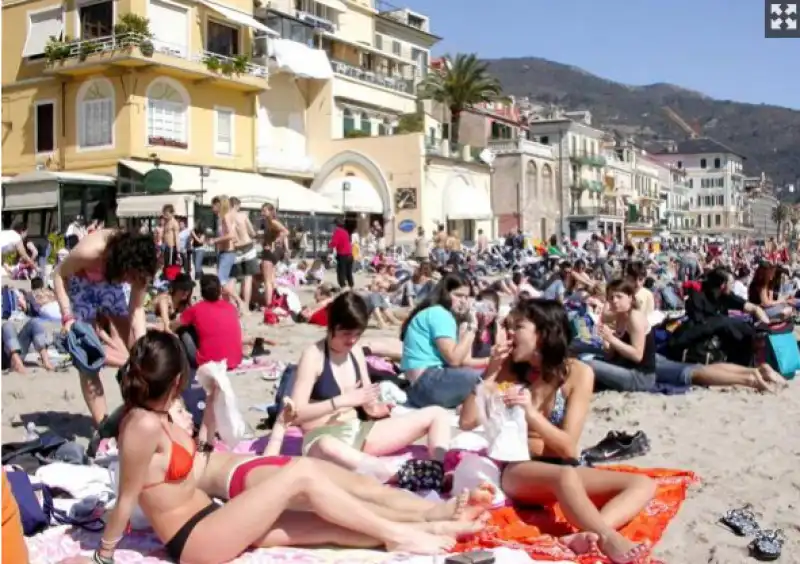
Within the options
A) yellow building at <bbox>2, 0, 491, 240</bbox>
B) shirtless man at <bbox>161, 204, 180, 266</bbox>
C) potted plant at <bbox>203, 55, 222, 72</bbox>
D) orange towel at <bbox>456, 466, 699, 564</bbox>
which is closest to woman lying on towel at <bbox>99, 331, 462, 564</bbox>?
orange towel at <bbox>456, 466, 699, 564</bbox>

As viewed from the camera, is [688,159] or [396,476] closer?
[396,476]

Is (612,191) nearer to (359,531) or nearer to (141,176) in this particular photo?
(141,176)

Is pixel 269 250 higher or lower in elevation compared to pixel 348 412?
higher

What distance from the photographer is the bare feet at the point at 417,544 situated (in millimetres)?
→ 3781

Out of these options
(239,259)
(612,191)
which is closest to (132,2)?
(239,259)

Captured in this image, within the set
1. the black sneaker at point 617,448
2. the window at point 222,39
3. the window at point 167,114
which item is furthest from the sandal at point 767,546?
the window at point 222,39

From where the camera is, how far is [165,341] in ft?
11.6

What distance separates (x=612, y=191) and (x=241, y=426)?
63215 mm

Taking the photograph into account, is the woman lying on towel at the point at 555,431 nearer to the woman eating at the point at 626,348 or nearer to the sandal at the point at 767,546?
the sandal at the point at 767,546

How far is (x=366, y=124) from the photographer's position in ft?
112

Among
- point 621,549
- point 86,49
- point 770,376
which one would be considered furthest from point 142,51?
point 621,549

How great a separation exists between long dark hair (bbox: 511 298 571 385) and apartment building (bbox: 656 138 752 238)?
108m

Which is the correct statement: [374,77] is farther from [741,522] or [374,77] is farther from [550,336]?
[741,522]

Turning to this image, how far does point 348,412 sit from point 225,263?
7.12 metres
